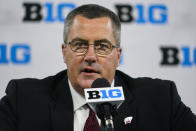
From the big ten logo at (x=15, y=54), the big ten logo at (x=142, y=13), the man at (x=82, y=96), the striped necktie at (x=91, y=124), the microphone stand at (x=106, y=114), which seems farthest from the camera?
the big ten logo at (x=142, y=13)

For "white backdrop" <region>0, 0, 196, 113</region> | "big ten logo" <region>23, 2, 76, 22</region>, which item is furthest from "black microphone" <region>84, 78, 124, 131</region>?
"big ten logo" <region>23, 2, 76, 22</region>

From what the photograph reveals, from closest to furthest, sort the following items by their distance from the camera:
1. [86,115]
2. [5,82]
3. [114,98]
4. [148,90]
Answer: [114,98] < [86,115] < [148,90] < [5,82]

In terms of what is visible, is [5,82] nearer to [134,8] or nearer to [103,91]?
[134,8]

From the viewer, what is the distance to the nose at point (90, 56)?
191 cm

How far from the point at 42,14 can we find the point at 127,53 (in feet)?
2.95

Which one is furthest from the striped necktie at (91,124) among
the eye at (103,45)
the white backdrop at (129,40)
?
the white backdrop at (129,40)

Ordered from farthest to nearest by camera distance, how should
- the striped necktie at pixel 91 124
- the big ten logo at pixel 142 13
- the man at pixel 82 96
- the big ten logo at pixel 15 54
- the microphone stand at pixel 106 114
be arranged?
the big ten logo at pixel 142 13, the big ten logo at pixel 15 54, the man at pixel 82 96, the striped necktie at pixel 91 124, the microphone stand at pixel 106 114

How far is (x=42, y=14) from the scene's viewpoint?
3.32 metres

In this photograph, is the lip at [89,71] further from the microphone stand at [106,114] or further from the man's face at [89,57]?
the microphone stand at [106,114]

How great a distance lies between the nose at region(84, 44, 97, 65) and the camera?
191cm

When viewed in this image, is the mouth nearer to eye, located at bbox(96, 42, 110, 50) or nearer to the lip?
the lip

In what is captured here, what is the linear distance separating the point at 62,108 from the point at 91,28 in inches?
19.6

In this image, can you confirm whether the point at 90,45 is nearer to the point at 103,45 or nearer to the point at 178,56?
the point at 103,45

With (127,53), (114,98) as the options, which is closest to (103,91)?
(114,98)
